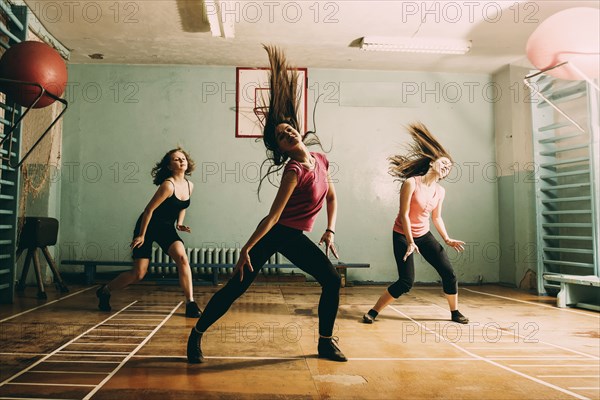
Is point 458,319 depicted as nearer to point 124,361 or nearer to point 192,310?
point 192,310

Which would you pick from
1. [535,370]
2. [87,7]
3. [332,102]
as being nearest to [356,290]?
[332,102]

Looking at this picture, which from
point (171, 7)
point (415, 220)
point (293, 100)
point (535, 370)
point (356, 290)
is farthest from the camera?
point (356, 290)

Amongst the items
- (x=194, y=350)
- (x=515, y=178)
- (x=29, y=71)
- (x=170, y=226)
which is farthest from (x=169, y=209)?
(x=515, y=178)

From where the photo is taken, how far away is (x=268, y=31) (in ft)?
19.6

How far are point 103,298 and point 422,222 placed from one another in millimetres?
3212

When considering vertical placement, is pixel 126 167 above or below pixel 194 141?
below

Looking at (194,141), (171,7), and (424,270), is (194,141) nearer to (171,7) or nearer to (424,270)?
(171,7)

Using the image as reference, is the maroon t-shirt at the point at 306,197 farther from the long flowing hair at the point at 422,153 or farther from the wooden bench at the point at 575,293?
the wooden bench at the point at 575,293

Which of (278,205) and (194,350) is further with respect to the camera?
(194,350)

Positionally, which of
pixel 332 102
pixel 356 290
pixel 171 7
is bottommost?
pixel 356 290

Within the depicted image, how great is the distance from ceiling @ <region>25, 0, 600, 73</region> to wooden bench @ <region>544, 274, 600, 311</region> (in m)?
3.23

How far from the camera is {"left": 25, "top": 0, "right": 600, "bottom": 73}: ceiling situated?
5316 millimetres

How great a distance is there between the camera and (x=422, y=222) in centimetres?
404

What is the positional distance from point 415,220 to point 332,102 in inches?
152
